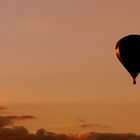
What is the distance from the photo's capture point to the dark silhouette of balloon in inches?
2712

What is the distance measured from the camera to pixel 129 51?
69.2 meters

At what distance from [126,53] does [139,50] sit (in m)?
2.31

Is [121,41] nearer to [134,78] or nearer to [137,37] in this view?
[137,37]

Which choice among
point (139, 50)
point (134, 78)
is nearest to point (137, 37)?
point (139, 50)

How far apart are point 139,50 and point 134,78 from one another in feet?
23.0

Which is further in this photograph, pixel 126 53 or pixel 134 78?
pixel 126 53

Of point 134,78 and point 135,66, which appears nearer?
point 134,78

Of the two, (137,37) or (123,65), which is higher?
(137,37)

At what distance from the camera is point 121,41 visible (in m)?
69.5

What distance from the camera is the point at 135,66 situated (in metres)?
69.0

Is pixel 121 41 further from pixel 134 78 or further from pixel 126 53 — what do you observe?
pixel 134 78

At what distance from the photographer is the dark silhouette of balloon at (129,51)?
226 ft

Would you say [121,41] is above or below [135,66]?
above

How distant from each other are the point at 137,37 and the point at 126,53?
3283 millimetres
